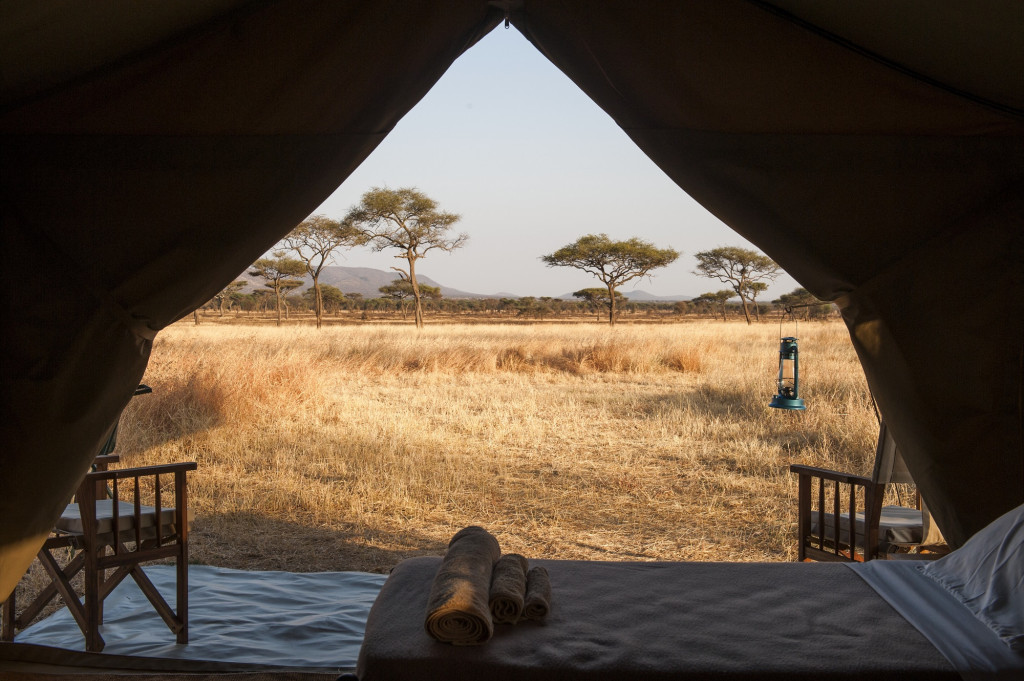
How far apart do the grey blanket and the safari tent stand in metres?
0.86

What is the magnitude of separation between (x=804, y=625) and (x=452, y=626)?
32.5 inches

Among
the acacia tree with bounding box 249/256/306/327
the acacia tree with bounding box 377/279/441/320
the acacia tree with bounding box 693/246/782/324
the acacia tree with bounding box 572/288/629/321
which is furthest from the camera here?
the acacia tree with bounding box 377/279/441/320

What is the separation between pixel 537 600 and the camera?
181 cm

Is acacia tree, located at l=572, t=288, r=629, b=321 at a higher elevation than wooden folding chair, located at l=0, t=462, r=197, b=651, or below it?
higher

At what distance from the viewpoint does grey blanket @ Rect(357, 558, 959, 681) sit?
1.55m

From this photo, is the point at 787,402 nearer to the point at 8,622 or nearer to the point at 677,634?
the point at 677,634

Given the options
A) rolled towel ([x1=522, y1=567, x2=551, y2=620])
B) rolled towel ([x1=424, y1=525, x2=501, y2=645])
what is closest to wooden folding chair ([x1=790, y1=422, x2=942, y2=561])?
rolled towel ([x1=522, y1=567, x2=551, y2=620])

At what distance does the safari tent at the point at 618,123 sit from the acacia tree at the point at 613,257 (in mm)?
16671

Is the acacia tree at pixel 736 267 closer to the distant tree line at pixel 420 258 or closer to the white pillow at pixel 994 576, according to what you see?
the distant tree line at pixel 420 258

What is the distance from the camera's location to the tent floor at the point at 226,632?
8.52ft

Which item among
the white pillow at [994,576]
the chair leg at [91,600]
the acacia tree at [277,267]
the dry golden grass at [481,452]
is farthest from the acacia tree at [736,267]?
the chair leg at [91,600]

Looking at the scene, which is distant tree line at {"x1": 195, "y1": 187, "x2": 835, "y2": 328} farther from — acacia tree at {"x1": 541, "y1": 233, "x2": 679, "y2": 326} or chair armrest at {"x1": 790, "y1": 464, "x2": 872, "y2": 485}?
chair armrest at {"x1": 790, "y1": 464, "x2": 872, "y2": 485}

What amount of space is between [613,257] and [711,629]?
18.4m

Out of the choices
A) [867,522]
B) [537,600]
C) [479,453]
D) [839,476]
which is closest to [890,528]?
[867,522]
